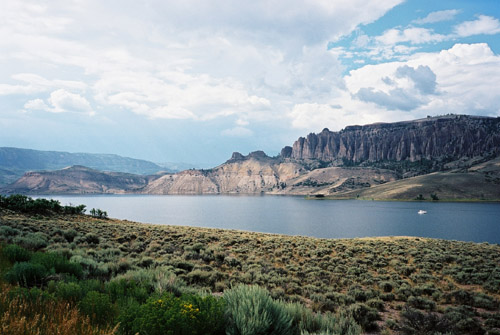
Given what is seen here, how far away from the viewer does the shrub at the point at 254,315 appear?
184 inches

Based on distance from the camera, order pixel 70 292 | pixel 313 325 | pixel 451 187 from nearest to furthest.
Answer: pixel 313 325, pixel 70 292, pixel 451 187

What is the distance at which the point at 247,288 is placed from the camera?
598 cm

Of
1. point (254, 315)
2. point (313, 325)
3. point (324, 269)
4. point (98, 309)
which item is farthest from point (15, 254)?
point (324, 269)

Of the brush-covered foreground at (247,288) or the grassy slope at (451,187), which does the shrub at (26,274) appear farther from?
the grassy slope at (451,187)

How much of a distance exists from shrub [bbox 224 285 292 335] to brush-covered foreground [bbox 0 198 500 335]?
0.02 m

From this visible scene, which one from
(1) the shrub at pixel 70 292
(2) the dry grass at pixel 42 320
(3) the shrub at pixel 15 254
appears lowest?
(3) the shrub at pixel 15 254

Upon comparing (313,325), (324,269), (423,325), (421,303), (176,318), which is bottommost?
(324,269)

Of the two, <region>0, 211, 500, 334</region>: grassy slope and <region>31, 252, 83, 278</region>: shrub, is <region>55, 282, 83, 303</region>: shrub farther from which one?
<region>0, 211, 500, 334</region>: grassy slope

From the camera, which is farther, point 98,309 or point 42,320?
point 98,309

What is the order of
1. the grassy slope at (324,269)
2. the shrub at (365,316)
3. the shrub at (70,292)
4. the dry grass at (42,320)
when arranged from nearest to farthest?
the dry grass at (42,320)
the shrub at (70,292)
the shrub at (365,316)
the grassy slope at (324,269)

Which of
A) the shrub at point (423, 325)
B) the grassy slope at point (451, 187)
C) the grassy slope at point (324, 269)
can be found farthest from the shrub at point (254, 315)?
the grassy slope at point (451, 187)

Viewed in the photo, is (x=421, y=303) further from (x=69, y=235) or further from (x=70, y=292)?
(x=69, y=235)

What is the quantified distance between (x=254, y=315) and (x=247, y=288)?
1.18m

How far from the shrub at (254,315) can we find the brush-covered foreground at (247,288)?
0.07 ft
